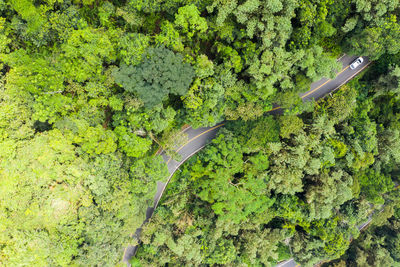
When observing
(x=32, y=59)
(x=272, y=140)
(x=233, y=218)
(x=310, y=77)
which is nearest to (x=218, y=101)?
(x=272, y=140)

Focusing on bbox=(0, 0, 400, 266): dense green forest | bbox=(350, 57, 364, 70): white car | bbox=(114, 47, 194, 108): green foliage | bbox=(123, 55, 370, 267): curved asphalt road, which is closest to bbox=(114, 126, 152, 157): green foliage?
bbox=(0, 0, 400, 266): dense green forest

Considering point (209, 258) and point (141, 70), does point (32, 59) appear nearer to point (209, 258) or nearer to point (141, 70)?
point (141, 70)

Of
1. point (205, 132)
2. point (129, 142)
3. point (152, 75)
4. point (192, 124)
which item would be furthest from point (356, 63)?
point (129, 142)

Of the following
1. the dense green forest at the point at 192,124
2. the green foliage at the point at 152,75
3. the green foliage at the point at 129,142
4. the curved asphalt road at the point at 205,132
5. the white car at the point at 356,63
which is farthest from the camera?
the curved asphalt road at the point at 205,132

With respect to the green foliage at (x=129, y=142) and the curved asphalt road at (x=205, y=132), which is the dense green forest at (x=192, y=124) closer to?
the green foliage at (x=129, y=142)

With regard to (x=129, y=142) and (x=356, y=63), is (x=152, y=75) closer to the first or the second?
(x=129, y=142)

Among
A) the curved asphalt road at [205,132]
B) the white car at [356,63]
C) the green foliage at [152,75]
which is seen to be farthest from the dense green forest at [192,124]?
the white car at [356,63]
